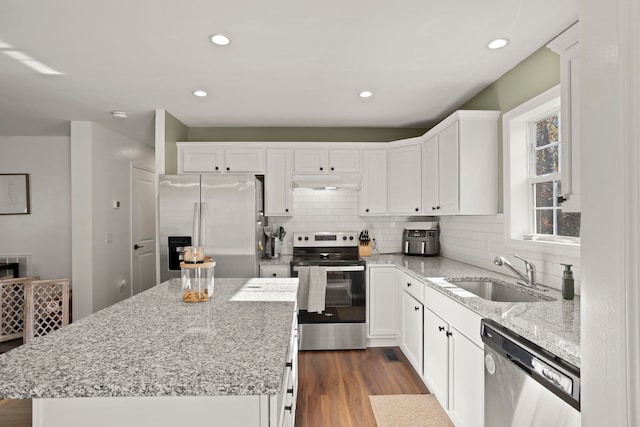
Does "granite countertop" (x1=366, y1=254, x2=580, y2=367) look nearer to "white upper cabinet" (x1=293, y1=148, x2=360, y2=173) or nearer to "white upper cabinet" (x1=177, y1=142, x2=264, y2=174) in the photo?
"white upper cabinet" (x1=293, y1=148, x2=360, y2=173)

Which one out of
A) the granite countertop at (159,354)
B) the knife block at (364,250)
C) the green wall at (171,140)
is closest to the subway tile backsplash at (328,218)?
the knife block at (364,250)

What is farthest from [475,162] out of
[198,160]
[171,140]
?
[171,140]

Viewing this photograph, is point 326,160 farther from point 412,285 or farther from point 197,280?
point 197,280

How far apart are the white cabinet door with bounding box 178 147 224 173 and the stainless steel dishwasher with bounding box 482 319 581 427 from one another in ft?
10.8

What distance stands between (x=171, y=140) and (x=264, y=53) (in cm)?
196

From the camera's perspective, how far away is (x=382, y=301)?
374 cm

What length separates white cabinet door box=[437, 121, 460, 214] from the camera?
3096mm

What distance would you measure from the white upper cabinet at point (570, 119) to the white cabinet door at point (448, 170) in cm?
154

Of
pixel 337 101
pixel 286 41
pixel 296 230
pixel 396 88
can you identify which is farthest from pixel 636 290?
pixel 296 230

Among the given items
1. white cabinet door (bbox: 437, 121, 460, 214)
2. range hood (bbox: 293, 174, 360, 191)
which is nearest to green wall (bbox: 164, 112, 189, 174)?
range hood (bbox: 293, 174, 360, 191)

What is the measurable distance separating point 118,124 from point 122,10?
8.85ft

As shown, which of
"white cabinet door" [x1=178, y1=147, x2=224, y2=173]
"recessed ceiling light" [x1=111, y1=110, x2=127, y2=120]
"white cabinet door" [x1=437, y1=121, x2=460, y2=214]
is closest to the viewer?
"white cabinet door" [x1=437, y1=121, x2=460, y2=214]

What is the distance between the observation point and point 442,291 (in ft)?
7.70

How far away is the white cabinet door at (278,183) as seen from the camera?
4156 millimetres
